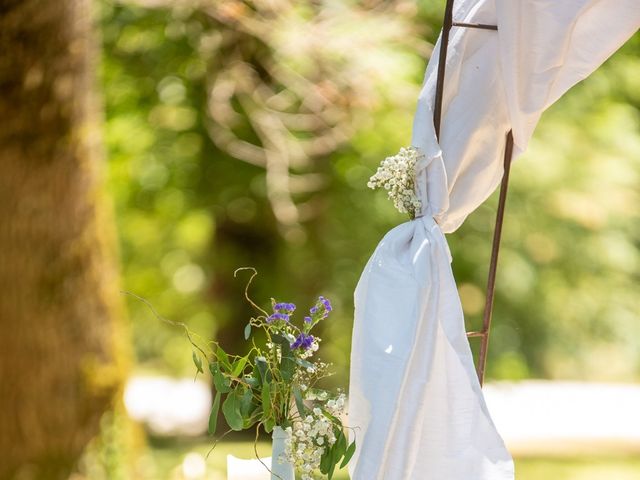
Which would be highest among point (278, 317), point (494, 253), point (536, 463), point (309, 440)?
point (494, 253)

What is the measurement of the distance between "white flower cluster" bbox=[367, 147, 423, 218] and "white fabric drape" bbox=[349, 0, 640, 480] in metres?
0.02

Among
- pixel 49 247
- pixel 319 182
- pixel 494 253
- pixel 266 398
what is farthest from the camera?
pixel 319 182

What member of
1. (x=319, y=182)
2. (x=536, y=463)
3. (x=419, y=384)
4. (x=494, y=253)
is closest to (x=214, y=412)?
(x=419, y=384)

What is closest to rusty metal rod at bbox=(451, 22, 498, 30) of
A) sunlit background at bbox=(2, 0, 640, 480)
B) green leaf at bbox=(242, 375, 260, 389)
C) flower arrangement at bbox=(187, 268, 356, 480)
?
flower arrangement at bbox=(187, 268, 356, 480)

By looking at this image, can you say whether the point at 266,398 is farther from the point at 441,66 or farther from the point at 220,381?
the point at 441,66

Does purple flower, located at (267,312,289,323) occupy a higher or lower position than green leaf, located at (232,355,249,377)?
higher

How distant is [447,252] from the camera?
232 cm

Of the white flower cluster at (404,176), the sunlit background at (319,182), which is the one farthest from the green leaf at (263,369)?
the sunlit background at (319,182)

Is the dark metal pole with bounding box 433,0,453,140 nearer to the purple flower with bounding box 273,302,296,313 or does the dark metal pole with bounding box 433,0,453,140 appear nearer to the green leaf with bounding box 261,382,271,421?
the purple flower with bounding box 273,302,296,313

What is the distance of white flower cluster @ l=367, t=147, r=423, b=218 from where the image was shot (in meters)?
2.37

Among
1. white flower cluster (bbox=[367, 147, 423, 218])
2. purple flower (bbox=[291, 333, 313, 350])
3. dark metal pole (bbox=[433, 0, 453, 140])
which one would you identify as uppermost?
dark metal pole (bbox=[433, 0, 453, 140])

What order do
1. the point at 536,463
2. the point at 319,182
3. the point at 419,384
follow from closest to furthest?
the point at 419,384 → the point at 319,182 → the point at 536,463

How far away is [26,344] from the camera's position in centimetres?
432

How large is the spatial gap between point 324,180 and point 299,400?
14.0 ft
